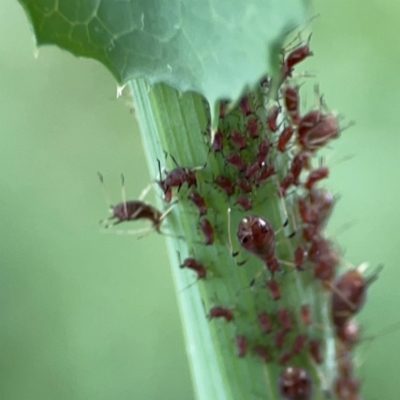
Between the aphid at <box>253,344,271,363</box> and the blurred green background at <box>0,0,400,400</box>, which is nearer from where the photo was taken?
the aphid at <box>253,344,271,363</box>

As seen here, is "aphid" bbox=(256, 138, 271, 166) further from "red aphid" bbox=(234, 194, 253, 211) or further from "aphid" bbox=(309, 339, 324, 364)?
"aphid" bbox=(309, 339, 324, 364)

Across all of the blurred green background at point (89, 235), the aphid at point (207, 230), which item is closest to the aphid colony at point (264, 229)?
the aphid at point (207, 230)

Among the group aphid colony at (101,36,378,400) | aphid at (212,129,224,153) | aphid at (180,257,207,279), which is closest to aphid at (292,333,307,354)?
aphid colony at (101,36,378,400)

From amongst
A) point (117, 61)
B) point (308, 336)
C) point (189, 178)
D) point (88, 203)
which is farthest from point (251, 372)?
point (88, 203)

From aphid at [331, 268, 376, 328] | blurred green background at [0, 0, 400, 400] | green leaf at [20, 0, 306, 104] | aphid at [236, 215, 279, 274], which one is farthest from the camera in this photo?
blurred green background at [0, 0, 400, 400]

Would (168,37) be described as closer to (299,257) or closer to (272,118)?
(272,118)

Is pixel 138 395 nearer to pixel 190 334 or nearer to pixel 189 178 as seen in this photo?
pixel 190 334

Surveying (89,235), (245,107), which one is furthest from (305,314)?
(89,235)
